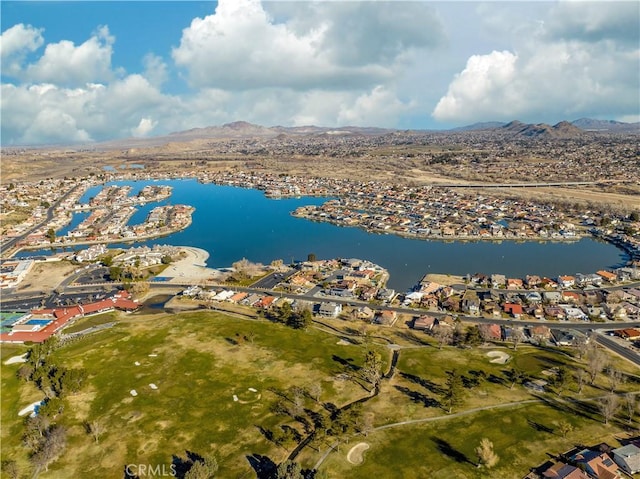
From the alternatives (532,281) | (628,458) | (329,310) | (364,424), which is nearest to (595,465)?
(628,458)

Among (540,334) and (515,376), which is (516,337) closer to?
(540,334)

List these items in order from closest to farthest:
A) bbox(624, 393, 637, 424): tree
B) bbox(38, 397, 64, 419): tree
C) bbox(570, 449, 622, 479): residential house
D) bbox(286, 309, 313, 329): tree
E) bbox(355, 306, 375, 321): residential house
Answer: bbox(570, 449, 622, 479): residential house
bbox(624, 393, 637, 424): tree
bbox(38, 397, 64, 419): tree
bbox(286, 309, 313, 329): tree
bbox(355, 306, 375, 321): residential house

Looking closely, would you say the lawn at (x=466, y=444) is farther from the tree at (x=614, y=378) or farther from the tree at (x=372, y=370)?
the tree at (x=614, y=378)

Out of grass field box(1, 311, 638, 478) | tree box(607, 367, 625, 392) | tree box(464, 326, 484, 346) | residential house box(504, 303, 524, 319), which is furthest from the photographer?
residential house box(504, 303, 524, 319)

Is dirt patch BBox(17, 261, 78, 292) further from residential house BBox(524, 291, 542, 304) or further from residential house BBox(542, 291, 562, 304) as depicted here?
residential house BBox(542, 291, 562, 304)

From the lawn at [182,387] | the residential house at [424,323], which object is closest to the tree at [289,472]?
the lawn at [182,387]

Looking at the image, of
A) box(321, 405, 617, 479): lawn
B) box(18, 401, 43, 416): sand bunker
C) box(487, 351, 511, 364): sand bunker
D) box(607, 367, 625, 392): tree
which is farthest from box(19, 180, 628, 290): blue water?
box(18, 401, 43, 416): sand bunker
